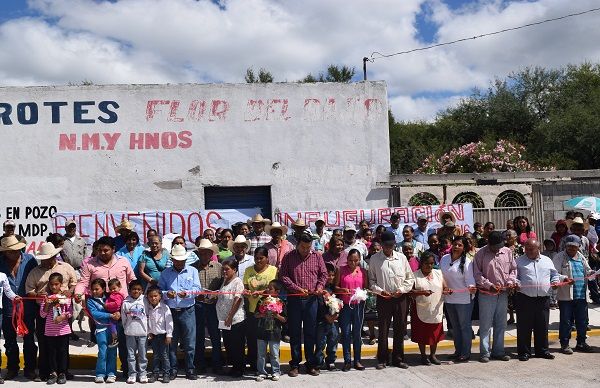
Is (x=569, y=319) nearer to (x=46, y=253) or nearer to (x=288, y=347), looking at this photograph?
(x=288, y=347)

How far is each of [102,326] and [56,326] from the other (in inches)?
22.1

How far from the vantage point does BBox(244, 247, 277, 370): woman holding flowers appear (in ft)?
25.8

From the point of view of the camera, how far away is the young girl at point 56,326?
7609mm

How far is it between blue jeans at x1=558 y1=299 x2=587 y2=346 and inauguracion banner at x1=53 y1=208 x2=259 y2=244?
7.59 metres

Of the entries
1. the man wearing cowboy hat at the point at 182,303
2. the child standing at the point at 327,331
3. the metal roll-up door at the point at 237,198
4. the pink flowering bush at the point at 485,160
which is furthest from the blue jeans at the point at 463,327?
the pink flowering bush at the point at 485,160

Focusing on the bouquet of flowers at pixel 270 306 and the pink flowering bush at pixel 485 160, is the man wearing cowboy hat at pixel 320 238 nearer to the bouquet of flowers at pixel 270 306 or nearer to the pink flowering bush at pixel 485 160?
the bouquet of flowers at pixel 270 306

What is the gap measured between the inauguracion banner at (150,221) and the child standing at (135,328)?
6183mm

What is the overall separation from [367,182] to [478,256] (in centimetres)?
660

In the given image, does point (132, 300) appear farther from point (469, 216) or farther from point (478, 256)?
point (469, 216)

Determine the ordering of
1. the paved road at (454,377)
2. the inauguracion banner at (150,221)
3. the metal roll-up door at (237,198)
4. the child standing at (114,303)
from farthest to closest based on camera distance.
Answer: the metal roll-up door at (237,198)
the inauguracion banner at (150,221)
the child standing at (114,303)
the paved road at (454,377)

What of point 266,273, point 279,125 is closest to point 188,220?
point 279,125

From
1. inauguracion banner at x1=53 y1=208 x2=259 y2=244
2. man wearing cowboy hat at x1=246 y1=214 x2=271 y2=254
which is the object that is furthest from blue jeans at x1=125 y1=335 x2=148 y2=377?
inauguracion banner at x1=53 y1=208 x2=259 y2=244

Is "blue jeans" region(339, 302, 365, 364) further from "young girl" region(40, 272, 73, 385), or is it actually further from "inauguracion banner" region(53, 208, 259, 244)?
"inauguracion banner" region(53, 208, 259, 244)

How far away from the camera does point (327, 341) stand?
8195mm
